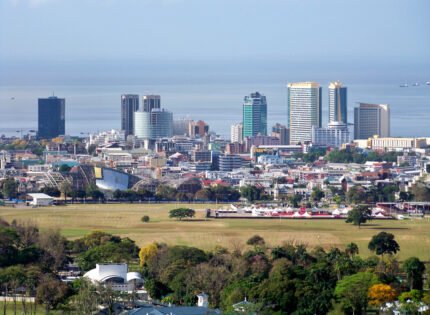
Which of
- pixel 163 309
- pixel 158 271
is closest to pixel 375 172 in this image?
pixel 158 271

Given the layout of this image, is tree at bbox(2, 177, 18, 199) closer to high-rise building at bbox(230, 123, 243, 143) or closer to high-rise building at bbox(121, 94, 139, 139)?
high-rise building at bbox(230, 123, 243, 143)

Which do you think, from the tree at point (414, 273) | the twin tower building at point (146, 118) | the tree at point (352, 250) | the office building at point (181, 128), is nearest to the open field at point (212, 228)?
the tree at point (352, 250)

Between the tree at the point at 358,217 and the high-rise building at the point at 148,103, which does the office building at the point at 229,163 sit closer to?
the high-rise building at the point at 148,103

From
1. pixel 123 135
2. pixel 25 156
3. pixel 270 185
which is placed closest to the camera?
pixel 270 185

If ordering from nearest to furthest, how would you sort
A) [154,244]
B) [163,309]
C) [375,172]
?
[163,309] < [154,244] < [375,172]

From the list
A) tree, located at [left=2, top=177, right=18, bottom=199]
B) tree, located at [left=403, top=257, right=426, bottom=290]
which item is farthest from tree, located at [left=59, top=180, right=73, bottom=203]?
tree, located at [left=403, top=257, right=426, bottom=290]

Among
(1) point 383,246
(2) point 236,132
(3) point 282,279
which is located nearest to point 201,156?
(2) point 236,132

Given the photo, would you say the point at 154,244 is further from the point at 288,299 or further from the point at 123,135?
the point at 123,135
